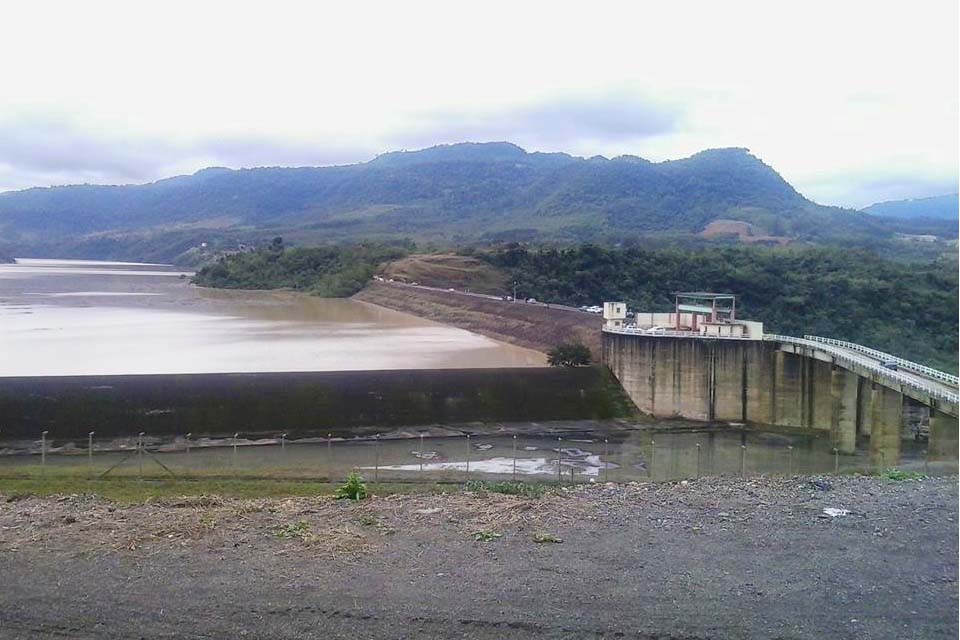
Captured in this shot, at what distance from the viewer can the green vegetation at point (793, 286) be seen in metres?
45.5

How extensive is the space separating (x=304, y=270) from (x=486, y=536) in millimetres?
91004

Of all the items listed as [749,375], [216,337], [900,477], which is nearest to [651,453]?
[749,375]

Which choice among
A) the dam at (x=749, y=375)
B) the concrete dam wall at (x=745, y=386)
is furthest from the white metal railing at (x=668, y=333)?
the concrete dam wall at (x=745, y=386)

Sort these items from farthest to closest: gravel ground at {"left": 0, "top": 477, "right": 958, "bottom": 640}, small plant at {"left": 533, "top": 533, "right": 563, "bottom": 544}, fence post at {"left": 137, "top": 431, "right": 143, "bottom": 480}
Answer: fence post at {"left": 137, "top": 431, "right": 143, "bottom": 480} < small plant at {"left": 533, "top": 533, "right": 563, "bottom": 544} < gravel ground at {"left": 0, "top": 477, "right": 958, "bottom": 640}

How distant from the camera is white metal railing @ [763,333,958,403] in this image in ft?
65.7

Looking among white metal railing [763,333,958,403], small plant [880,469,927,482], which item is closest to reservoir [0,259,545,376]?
white metal railing [763,333,958,403]

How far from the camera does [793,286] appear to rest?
183 feet

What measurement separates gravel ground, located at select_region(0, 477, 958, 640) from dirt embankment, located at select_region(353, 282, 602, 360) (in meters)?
28.0

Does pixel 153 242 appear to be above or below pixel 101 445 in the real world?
above

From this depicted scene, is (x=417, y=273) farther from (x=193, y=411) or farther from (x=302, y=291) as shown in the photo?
(x=193, y=411)

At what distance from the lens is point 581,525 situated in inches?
336

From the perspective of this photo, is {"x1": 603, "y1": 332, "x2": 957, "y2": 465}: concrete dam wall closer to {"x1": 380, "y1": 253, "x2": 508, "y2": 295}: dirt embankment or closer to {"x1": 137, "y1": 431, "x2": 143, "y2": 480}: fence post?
{"x1": 137, "y1": 431, "x2": 143, "y2": 480}: fence post

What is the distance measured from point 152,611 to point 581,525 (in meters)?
4.32

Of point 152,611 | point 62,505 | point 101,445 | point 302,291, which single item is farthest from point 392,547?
point 302,291
